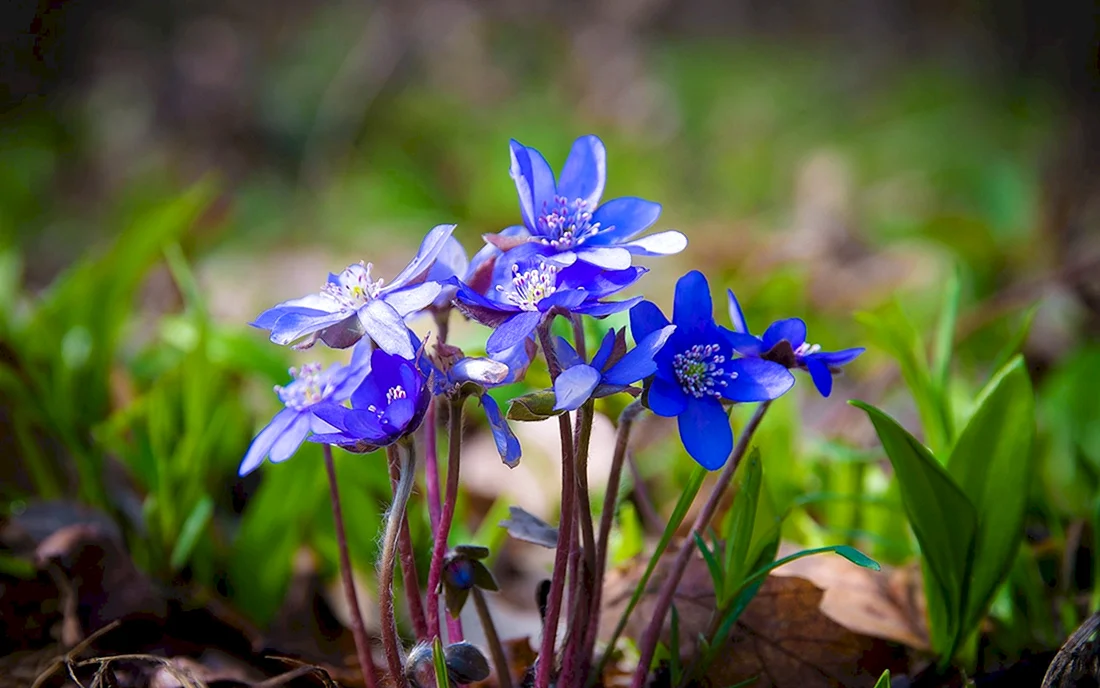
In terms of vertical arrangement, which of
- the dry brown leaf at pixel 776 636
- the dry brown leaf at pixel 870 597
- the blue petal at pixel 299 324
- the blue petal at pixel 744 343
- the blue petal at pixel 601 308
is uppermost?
the blue petal at pixel 601 308

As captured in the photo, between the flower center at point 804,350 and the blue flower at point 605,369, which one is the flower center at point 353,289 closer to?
the blue flower at point 605,369

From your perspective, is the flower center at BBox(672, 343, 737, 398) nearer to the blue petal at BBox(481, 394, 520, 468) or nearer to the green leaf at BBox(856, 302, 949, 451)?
the blue petal at BBox(481, 394, 520, 468)

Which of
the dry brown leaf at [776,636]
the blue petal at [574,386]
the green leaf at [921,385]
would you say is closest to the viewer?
the blue petal at [574,386]

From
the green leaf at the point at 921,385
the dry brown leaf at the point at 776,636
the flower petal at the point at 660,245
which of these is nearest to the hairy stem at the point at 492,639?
the dry brown leaf at the point at 776,636

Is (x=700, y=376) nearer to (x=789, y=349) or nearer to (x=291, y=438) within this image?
(x=789, y=349)

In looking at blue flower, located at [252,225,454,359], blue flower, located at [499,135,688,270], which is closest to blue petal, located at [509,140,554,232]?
blue flower, located at [499,135,688,270]

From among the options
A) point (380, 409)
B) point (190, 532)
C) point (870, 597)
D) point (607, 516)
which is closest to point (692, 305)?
point (607, 516)

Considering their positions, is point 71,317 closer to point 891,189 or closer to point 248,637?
point 248,637
